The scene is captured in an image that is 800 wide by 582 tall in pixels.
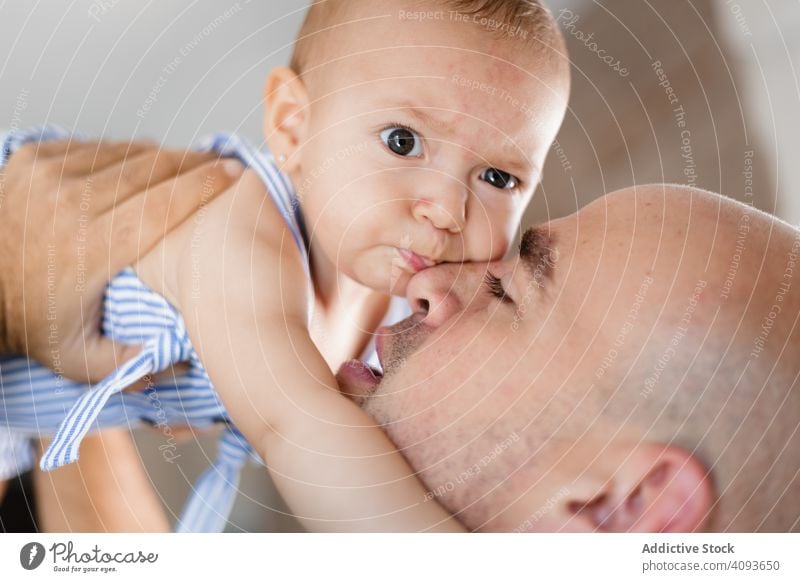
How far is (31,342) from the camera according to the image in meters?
→ 0.54

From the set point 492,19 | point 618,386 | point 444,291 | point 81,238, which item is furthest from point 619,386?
point 81,238

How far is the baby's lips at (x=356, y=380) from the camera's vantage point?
1.61ft

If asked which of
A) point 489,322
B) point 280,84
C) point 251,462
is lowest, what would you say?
point 251,462

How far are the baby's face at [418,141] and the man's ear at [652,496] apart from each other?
0.16 metres

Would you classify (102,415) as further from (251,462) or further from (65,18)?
(65,18)

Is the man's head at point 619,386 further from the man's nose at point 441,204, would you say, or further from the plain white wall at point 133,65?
the plain white wall at point 133,65

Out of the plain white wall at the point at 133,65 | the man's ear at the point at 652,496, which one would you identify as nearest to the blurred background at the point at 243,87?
the plain white wall at the point at 133,65

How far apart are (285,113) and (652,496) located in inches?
13.2

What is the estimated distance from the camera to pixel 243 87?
1.76ft

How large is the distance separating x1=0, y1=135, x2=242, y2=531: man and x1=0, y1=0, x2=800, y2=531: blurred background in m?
0.02

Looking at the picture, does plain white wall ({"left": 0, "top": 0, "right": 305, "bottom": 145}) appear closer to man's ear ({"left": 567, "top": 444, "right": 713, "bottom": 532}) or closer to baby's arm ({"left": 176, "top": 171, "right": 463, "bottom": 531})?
baby's arm ({"left": 176, "top": 171, "right": 463, "bottom": 531})

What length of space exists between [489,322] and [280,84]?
0.68 feet

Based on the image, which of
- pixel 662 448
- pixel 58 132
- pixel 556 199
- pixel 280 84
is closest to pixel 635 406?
pixel 662 448

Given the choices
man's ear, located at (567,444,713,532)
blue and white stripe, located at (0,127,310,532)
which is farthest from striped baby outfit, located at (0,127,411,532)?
man's ear, located at (567,444,713,532)
